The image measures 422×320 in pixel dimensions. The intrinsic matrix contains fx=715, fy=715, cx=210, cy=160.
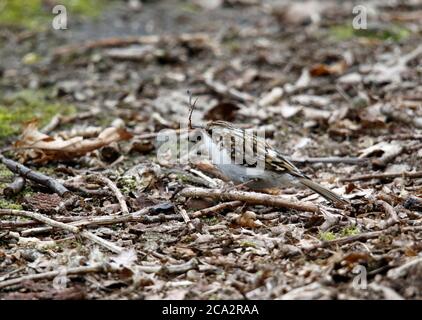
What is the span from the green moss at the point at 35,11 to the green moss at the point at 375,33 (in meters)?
4.10

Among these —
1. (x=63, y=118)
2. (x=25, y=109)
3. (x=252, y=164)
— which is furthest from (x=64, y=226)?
(x=25, y=109)

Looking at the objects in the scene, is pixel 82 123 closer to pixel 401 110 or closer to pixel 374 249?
pixel 401 110

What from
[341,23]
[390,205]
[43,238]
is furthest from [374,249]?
[341,23]

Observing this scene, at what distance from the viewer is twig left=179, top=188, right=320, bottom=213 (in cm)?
527

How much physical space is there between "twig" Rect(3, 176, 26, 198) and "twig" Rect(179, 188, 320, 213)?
1.33 m

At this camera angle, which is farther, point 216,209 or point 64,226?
point 216,209

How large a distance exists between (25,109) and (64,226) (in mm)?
4064

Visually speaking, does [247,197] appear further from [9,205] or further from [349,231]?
[9,205]

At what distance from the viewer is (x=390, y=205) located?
5129mm

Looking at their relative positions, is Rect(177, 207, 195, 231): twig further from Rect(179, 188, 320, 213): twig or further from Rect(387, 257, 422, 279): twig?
Rect(387, 257, 422, 279): twig

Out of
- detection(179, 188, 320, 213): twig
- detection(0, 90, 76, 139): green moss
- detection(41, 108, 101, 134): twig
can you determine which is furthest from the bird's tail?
detection(0, 90, 76, 139): green moss

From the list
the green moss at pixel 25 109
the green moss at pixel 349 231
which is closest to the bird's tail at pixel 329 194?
Answer: the green moss at pixel 349 231

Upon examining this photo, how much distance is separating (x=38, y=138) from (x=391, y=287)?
3.95m

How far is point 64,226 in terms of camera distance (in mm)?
4844
